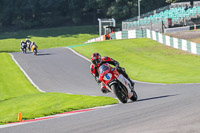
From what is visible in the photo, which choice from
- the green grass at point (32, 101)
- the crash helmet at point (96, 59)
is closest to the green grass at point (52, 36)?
the green grass at point (32, 101)

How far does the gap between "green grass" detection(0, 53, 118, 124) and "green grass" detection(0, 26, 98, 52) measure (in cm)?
4277

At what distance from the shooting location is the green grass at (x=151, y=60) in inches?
982

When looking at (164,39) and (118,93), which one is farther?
(164,39)

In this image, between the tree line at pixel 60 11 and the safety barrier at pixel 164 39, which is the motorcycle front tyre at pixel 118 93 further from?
the tree line at pixel 60 11

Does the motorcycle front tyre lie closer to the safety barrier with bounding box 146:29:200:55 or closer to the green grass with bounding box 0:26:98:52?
the safety barrier with bounding box 146:29:200:55

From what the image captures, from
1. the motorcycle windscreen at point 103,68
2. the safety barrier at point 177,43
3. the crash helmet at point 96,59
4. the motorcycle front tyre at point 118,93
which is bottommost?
the safety barrier at point 177,43

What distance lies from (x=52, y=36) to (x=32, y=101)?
5931 cm

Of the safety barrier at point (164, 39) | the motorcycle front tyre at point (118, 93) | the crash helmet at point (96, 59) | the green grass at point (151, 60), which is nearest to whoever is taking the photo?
the motorcycle front tyre at point (118, 93)

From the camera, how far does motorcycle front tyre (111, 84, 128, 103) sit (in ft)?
40.6

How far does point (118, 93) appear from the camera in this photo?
41.0 ft

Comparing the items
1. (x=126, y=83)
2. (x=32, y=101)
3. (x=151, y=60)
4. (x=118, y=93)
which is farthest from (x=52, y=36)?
(x=118, y=93)

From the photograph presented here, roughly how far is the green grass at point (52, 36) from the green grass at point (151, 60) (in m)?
28.0

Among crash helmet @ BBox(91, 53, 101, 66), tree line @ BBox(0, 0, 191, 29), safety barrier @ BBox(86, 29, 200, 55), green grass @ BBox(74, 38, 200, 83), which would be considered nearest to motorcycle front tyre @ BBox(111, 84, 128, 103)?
crash helmet @ BBox(91, 53, 101, 66)

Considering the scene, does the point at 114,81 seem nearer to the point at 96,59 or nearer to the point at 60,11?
the point at 96,59
